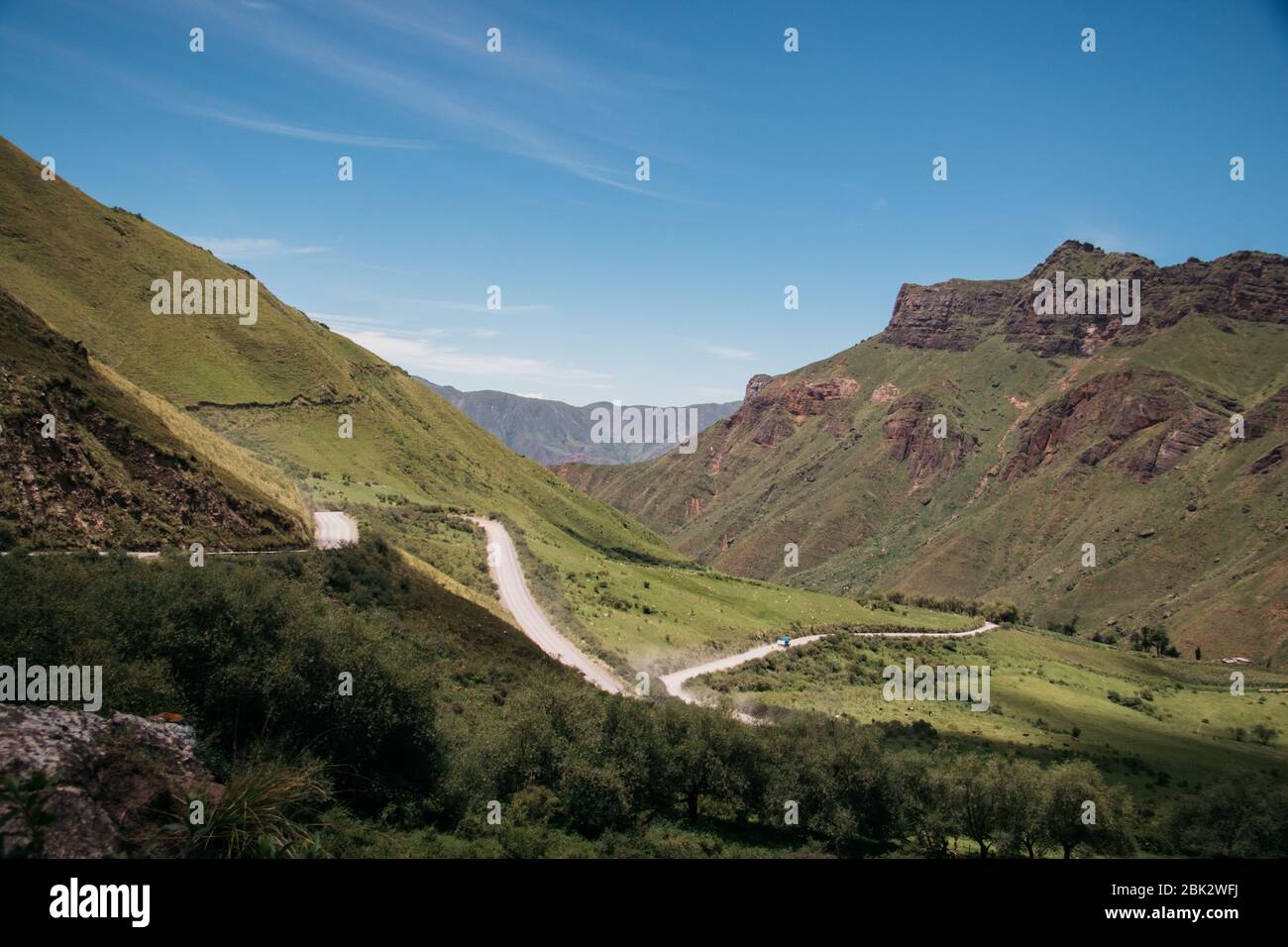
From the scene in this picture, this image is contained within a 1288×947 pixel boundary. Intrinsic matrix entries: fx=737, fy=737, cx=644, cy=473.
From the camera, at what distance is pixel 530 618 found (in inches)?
2322

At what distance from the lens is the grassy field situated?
58500 millimetres

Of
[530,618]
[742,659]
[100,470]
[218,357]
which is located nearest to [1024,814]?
[742,659]

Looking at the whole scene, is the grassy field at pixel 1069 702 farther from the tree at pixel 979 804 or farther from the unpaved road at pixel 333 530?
the unpaved road at pixel 333 530

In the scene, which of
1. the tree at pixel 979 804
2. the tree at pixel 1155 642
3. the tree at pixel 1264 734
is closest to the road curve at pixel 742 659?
the tree at pixel 979 804

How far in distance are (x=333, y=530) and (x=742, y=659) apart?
39.3 m

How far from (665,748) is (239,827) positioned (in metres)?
26.6

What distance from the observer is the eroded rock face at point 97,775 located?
9.23m

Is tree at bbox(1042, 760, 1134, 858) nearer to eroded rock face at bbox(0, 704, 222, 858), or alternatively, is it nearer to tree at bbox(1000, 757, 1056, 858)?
tree at bbox(1000, 757, 1056, 858)

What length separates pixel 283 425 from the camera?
86.9 meters

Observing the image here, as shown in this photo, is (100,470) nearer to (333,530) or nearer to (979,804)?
(333,530)

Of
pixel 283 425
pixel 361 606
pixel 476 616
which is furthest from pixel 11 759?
pixel 283 425

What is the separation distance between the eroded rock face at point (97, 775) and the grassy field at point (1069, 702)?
153ft

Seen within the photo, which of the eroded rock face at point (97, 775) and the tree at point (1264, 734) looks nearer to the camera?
the eroded rock face at point (97, 775)
